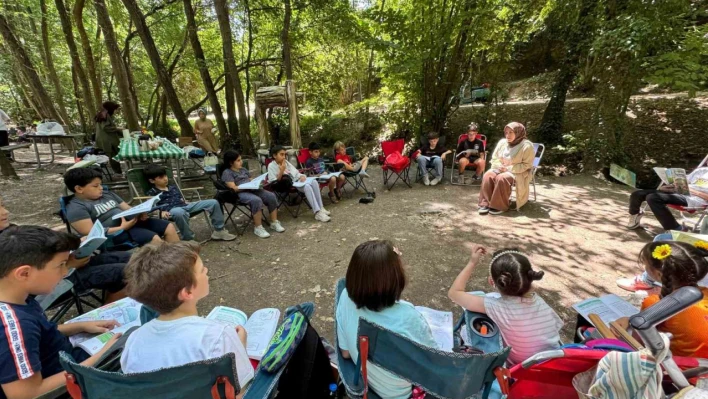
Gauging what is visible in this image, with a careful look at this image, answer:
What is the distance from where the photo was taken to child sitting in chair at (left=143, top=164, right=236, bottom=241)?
11.6 feet

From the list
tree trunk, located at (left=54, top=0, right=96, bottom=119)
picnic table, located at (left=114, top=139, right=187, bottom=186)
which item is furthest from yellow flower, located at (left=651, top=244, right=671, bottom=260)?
tree trunk, located at (left=54, top=0, right=96, bottom=119)

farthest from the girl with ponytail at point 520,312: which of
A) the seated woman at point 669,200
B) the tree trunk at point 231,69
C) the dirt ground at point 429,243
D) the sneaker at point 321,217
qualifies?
the tree trunk at point 231,69

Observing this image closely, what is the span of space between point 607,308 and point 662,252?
48cm

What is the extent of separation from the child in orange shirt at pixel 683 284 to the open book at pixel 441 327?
92 cm

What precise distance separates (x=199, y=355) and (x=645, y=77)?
7032 millimetres

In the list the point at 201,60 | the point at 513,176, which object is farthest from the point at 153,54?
the point at 513,176

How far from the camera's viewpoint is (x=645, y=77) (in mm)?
5090

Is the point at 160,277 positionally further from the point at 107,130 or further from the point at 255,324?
the point at 107,130

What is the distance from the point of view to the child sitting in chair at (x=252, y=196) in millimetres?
4105

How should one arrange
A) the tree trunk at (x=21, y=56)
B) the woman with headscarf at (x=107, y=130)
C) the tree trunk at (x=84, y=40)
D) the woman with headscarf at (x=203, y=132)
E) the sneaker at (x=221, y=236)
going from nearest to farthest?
the sneaker at (x=221, y=236) < the woman with headscarf at (x=107, y=130) < the tree trunk at (x=21, y=56) < the tree trunk at (x=84, y=40) < the woman with headscarf at (x=203, y=132)

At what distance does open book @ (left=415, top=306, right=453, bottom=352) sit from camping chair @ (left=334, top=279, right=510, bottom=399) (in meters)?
0.38

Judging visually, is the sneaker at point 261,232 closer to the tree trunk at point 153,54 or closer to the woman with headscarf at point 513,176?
the woman with headscarf at point 513,176

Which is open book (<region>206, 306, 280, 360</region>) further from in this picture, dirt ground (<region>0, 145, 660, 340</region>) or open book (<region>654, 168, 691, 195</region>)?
open book (<region>654, 168, 691, 195</region>)

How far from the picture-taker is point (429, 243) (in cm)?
379
